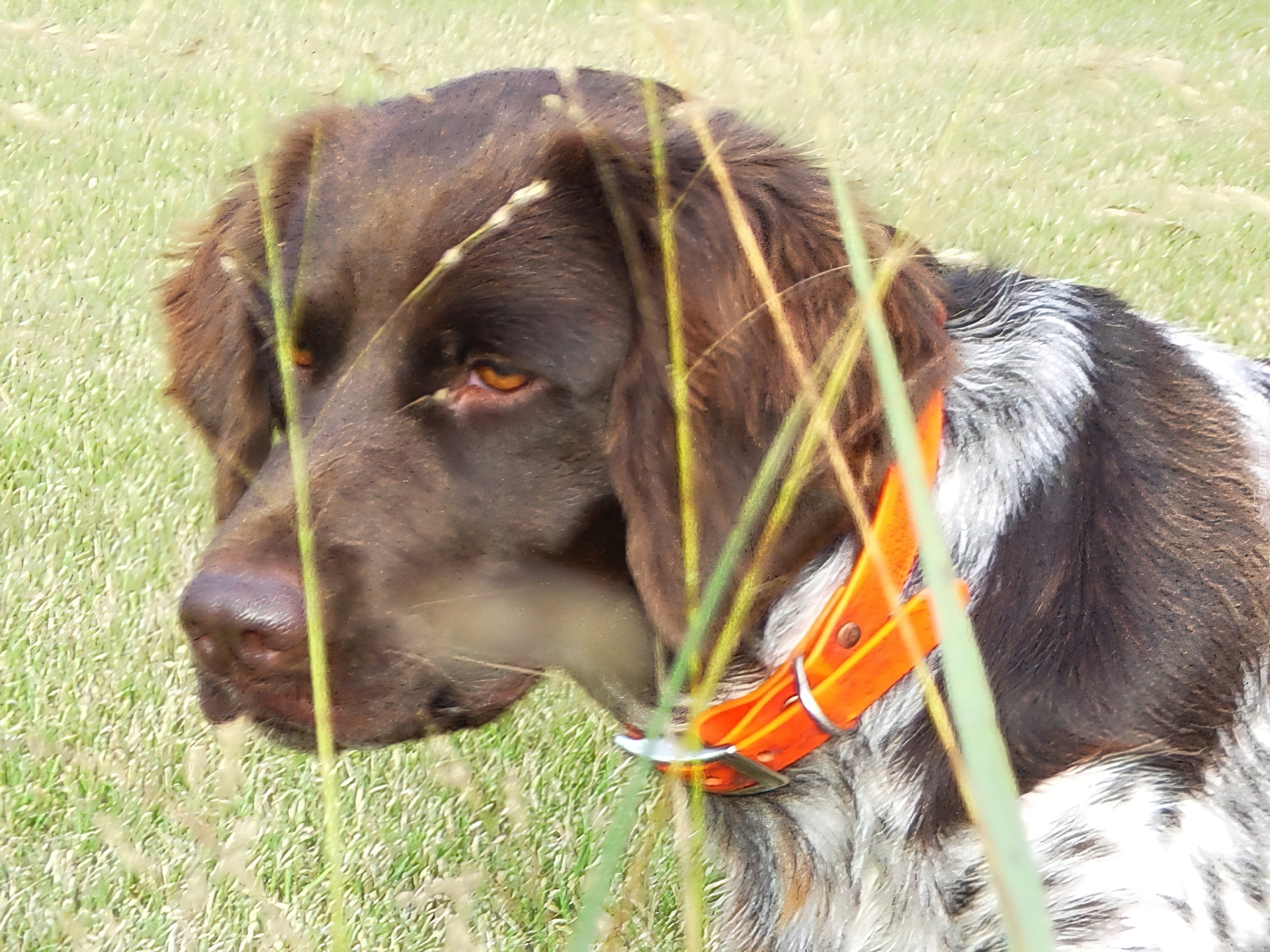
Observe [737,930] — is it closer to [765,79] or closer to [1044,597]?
[1044,597]

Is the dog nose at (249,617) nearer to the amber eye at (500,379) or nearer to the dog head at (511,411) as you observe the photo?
the dog head at (511,411)

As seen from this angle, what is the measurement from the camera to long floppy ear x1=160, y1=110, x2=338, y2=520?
1993 mm

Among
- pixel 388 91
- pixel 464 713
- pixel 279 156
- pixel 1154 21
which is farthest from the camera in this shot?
pixel 1154 21

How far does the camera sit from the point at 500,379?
1663 millimetres

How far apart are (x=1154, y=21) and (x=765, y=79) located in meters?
2.39

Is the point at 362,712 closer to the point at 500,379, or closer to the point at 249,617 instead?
the point at 249,617

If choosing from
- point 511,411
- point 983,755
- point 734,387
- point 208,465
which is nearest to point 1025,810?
point 734,387

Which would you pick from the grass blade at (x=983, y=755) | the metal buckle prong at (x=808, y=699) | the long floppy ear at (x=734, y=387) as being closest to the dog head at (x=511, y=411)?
the long floppy ear at (x=734, y=387)

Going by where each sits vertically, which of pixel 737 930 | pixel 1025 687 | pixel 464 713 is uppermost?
pixel 1025 687

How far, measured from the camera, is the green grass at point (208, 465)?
1.19 metres

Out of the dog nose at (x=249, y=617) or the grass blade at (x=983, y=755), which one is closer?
the grass blade at (x=983, y=755)

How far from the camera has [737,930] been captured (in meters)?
2.16

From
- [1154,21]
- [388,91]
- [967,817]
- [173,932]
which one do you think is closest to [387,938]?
[173,932]

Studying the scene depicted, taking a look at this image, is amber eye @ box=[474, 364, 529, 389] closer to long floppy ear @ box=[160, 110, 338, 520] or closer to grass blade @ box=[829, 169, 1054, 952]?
long floppy ear @ box=[160, 110, 338, 520]
